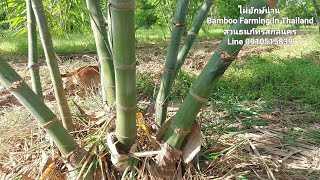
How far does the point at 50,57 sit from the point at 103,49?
243 millimetres

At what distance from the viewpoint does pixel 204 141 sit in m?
1.55

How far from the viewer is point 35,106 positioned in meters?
1.18

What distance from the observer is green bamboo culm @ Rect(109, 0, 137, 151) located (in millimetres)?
1020

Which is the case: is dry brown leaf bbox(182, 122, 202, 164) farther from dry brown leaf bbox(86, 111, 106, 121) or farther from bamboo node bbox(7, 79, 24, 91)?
bamboo node bbox(7, 79, 24, 91)

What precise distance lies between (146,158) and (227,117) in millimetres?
956

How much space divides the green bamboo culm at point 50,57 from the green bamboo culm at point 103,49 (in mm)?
207

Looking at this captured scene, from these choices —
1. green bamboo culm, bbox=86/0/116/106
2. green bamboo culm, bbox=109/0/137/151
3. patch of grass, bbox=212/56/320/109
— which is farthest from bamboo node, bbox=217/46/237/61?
patch of grass, bbox=212/56/320/109

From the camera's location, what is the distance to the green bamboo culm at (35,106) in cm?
110

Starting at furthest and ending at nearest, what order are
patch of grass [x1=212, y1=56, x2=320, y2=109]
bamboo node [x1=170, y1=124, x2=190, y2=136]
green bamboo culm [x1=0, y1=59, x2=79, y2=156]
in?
patch of grass [x1=212, y1=56, x2=320, y2=109] < bamboo node [x1=170, y1=124, x2=190, y2=136] < green bamboo culm [x1=0, y1=59, x2=79, y2=156]

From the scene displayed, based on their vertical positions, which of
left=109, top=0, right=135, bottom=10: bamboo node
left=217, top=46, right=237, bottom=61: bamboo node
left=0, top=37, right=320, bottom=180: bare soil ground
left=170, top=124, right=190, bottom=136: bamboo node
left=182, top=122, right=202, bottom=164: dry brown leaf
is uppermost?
left=109, top=0, right=135, bottom=10: bamboo node

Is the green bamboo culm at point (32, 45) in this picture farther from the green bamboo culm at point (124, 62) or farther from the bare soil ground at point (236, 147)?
the green bamboo culm at point (124, 62)

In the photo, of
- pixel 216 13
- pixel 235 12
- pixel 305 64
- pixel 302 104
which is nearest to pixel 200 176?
pixel 302 104

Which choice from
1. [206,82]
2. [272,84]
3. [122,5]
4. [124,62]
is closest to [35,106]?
[124,62]

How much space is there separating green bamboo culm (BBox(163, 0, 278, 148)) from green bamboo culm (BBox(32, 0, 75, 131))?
0.51 meters
